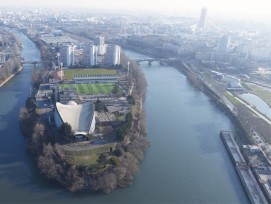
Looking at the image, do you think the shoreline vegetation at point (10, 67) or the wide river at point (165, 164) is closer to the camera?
the wide river at point (165, 164)

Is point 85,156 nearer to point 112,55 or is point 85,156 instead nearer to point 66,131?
point 66,131

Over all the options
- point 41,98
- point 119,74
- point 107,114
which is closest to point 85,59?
point 119,74

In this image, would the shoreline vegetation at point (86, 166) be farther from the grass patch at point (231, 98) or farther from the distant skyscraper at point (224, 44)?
the distant skyscraper at point (224, 44)

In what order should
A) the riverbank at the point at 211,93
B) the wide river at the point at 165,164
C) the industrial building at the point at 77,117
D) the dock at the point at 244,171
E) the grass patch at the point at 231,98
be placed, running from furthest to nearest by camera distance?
the grass patch at the point at 231,98 → the riverbank at the point at 211,93 → the industrial building at the point at 77,117 → the dock at the point at 244,171 → the wide river at the point at 165,164

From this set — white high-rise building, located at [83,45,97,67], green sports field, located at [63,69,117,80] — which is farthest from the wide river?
white high-rise building, located at [83,45,97,67]

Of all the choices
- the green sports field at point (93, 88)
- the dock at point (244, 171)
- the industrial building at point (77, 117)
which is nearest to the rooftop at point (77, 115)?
the industrial building at point (77, 117)

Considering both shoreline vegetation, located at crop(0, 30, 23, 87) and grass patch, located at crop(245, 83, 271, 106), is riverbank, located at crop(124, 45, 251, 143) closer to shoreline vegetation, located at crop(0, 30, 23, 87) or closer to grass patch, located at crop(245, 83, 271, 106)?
grass patch, located at crop(245, 83, 271, 106)

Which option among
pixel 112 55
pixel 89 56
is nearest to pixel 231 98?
pixel 112 55

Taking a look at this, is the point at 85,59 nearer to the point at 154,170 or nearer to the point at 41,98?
the point at 41,98
